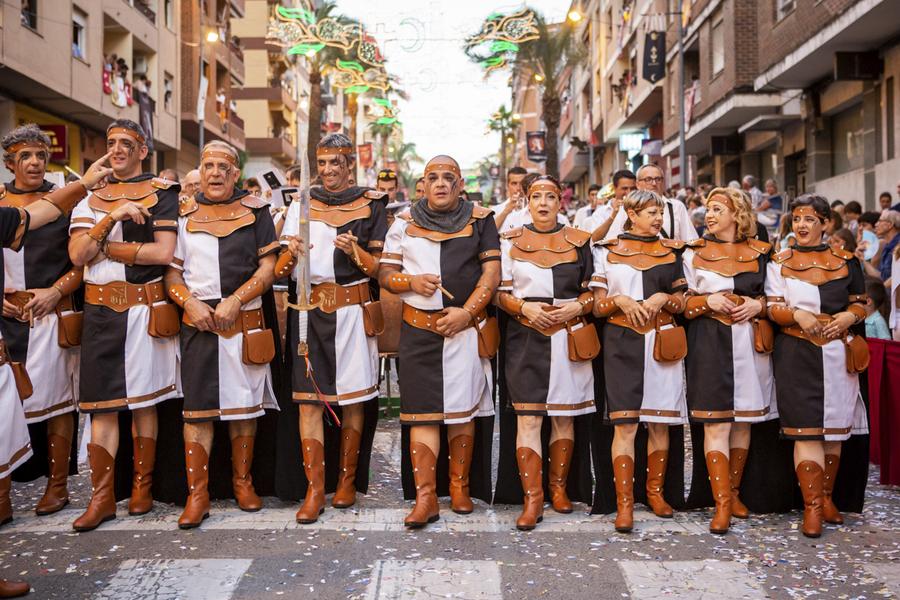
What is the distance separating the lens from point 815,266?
6227 millimetres

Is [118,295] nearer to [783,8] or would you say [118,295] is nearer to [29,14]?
[29,14]

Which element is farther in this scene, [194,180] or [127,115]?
[127,115]

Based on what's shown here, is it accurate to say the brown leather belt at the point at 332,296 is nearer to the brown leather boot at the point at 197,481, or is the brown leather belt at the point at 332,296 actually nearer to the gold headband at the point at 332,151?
the gold headband at the point at 332,151

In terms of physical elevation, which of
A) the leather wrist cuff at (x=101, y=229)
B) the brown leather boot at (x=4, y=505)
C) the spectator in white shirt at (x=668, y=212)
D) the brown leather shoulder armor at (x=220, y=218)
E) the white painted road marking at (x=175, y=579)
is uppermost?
the spectator in white shirt at (x=668, y=212)

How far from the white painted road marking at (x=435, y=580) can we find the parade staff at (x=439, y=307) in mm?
877

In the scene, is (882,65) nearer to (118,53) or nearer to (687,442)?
(687,442)

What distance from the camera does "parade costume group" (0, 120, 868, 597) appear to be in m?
6.19

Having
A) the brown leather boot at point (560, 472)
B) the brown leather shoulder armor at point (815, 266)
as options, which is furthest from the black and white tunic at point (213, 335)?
the brown leather shoulder armor at point (815, 266)

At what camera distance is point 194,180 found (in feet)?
26.5

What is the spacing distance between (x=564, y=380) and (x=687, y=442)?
3.32 m

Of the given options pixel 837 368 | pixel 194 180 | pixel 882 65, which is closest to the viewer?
pixel 837 368

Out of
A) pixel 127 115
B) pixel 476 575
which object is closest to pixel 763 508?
pixel 476 575

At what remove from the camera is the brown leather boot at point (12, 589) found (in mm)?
4773

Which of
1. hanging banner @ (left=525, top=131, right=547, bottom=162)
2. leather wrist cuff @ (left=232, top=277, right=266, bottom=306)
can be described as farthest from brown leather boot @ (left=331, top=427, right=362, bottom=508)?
hanging banner @ (left=525, top=131, right=547, bottom=162)
